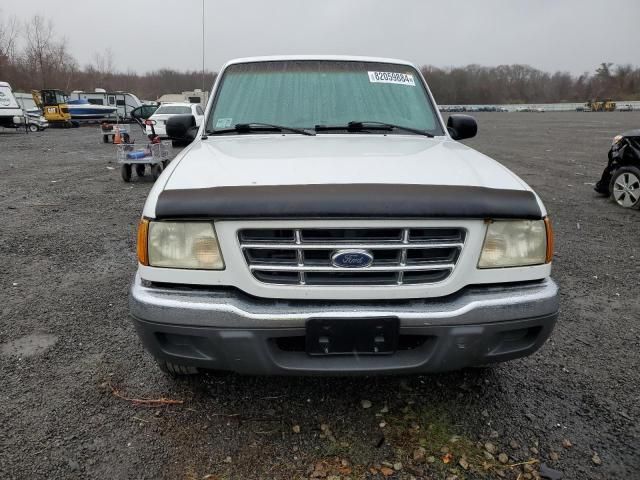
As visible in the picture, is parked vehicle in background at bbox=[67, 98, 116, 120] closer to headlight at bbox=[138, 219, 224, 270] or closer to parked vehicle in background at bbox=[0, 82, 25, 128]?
parked vehicle in background at bbox=[0, 82, 25, 128]

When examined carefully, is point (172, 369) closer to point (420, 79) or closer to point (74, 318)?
point (74, 318)

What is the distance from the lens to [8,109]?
2209 cm

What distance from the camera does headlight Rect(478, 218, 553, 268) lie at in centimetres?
190

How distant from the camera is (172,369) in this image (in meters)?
2.30

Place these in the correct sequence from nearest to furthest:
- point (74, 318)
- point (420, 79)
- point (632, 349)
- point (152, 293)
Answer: point (152, 293) → point (632, 349) → point (74, 318) → point (420, 79)

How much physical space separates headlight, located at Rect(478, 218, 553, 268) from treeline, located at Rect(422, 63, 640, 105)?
9957 cm

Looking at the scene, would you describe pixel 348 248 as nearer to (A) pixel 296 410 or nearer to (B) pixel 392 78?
(A) pixel 296 410

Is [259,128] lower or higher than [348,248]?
higher

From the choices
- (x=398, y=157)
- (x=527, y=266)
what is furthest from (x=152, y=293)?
(x=527, y=266)

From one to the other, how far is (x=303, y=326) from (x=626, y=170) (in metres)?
6.93

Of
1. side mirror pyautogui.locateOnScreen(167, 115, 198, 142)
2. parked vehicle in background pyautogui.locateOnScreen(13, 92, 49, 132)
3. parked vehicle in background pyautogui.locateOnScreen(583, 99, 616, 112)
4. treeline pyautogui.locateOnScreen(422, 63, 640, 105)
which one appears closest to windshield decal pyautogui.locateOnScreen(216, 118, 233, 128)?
side mirror pyautogui.locateOnScreen(167, 115, 198, 142)

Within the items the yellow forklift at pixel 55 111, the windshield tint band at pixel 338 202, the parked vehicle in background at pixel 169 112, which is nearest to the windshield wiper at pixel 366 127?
the windshield tint band at pixel 338 202

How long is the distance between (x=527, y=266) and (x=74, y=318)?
9.70 ft

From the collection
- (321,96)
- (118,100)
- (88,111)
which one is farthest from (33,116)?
(321,96)
